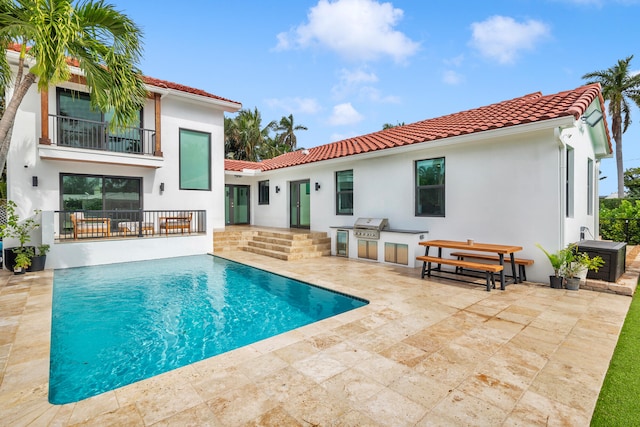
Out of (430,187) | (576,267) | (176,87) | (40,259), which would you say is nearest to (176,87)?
(176,87)

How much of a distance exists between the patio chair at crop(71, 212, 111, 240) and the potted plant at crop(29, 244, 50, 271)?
1.20 meters

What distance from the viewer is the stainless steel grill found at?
10.4 meters

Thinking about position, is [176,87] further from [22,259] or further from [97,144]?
[22,259]

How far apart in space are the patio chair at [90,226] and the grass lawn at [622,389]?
1303cm

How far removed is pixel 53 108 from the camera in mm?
10719

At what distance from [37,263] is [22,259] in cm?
55

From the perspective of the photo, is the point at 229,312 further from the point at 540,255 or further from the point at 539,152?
the point at 539,152

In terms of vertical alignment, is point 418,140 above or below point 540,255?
above

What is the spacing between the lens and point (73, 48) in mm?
6426

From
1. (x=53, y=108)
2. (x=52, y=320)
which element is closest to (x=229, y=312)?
(x=52, y=320)

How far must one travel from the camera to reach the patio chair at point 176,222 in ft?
40.1

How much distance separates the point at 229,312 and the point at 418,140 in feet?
23.0

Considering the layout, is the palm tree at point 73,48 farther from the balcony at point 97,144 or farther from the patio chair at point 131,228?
the patio chair at point 131,228

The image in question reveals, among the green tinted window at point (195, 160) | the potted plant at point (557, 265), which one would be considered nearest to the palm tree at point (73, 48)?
the green tinted window at point (195, 160)
